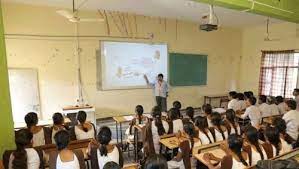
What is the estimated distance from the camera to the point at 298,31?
6699 millimetres

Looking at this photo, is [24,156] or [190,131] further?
[190,131]

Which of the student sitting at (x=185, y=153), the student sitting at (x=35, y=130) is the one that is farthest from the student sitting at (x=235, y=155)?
the student sitting at (x=35, y=130)

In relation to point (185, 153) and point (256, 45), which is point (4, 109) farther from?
point (256, 45)

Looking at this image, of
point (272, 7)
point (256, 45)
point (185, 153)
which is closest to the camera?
point (185, 153)

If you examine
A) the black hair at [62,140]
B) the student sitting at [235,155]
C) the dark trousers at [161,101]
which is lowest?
the dark trousers at [161,101]

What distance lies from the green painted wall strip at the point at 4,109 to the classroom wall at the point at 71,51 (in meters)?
3.33

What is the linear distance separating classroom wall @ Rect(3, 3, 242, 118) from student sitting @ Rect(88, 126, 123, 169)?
3728 mm

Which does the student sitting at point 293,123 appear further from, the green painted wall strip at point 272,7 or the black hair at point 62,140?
the black hair at point 62,140

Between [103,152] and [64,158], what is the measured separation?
365 mm

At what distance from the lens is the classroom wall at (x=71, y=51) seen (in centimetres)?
521

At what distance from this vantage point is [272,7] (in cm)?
364

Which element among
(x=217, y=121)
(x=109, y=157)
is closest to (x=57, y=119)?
(x=109, y=157)

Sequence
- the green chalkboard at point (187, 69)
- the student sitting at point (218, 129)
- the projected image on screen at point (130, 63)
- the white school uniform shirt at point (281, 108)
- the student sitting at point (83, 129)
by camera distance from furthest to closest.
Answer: the green chalkboard at point (187, 69), the projected image on screen at point (130, 63), the white school uniform shirt at point (281, 108), the student sitting at point (83, 129), the student sitting at point (218, 129)

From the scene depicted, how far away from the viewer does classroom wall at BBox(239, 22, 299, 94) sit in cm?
694
